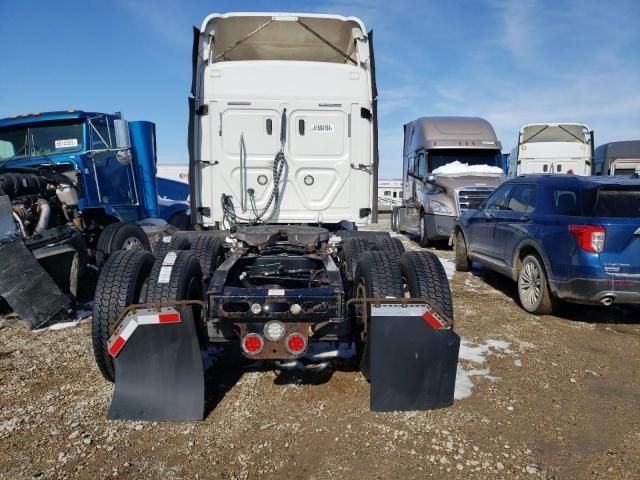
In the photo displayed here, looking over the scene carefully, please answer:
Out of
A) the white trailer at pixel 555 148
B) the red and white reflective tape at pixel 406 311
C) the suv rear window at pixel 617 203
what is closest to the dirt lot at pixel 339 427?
the red and white reflective tape at pixel 406 311

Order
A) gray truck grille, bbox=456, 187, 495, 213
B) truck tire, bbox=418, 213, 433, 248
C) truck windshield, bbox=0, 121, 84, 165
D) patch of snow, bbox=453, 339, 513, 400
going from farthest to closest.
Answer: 1. truck tire, bbox=418, 213, 433, 248
2. gray truck grille, bbox=456, 187, 495, 213
3. truck windshield, bbox=0, 121, 84, 165
4. patch of snow, bbox=453, 339, 513, 400

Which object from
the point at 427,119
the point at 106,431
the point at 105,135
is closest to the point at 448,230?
the point at 427,119

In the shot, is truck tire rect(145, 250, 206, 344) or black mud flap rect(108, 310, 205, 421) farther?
truck tire rect(145, 250, 206, 344)

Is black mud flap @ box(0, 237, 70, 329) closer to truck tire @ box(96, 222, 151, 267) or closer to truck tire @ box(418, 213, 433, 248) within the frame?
truck tire @ box(96, 222, 151, 267)

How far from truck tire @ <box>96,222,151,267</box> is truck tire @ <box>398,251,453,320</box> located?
453 cm

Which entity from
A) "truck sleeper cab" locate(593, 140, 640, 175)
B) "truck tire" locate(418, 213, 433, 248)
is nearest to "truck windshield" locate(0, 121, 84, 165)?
"truck tire" locate(418, 213, 433, 248)

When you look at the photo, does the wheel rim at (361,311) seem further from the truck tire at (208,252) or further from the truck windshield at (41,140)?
the truck windshield at (41,140)

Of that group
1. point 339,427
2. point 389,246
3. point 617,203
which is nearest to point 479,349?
point 389,246

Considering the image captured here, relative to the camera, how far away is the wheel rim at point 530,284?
5469 mm

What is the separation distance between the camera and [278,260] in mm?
4180

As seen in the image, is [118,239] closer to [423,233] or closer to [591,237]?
[591,237]

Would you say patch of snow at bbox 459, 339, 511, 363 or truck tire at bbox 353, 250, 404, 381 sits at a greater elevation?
truck tire at bbox 353, 250, 404, 381

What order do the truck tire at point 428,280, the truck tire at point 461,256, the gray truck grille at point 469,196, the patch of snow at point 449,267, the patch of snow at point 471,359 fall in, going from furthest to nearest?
the gray truck grille at point 469,196, the truck tire at point 461,256, the patch of snow at point 449,267, the patch of snow at point 471,359, the truck tire at point 428,280

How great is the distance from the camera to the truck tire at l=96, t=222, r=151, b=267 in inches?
249
